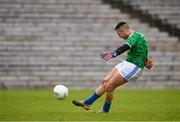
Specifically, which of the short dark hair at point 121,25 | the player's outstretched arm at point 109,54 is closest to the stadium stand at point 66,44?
the short dark hair at point 121,25

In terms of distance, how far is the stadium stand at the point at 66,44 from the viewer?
84.5ft

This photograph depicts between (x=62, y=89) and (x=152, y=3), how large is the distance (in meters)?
14.9

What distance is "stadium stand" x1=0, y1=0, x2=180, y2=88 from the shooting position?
25766 mm

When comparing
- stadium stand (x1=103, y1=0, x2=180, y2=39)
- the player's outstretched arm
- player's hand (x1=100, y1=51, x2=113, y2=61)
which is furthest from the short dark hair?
stadium stand (x1=103, y1=0, x2=180, y2=39)

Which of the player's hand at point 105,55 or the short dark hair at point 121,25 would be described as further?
the short dark hair at point 121,25

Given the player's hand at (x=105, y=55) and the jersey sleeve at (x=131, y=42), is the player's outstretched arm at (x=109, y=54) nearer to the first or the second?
the player's hand at (x=105, y=55)

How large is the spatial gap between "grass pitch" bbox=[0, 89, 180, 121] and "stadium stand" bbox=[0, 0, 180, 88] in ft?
12.4

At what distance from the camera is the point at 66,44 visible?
2694 cm

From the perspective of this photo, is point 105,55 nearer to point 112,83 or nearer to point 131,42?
point 131,42

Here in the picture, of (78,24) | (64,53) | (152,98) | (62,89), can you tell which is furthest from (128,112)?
(78,24)

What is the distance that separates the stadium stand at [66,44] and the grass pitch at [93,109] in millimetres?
3791

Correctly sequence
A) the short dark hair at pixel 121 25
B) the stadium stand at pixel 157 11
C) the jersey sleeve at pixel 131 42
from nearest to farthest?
the jersey sleeve at pixel 131 42, the short dark hair at pixel 121 25, the stadium stand at pixel 157 11

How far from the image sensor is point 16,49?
26.8 m

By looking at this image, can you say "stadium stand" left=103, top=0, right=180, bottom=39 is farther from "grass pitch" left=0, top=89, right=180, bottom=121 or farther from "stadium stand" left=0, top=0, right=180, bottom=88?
"grass pitch" left=0, top=89, right=180, bottom=121
